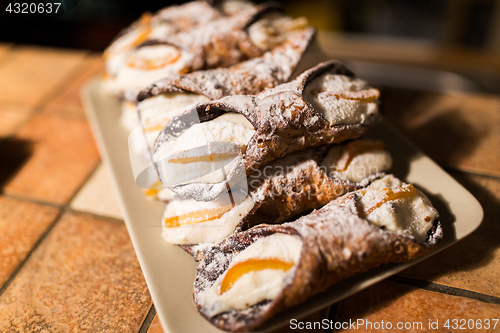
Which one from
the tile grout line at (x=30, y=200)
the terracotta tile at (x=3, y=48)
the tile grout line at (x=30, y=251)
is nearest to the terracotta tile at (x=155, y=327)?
the tile grout line at (x=30, y=251)

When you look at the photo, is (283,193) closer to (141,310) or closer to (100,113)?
(141,310)

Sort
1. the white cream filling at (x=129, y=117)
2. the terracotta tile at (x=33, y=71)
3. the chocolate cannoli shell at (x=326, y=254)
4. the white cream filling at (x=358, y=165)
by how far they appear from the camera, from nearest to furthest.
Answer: the chocolate cannoli shell at (x=326, y=254)
the white cream filling at (x=358, y=165)
the white cream filling at (x=129, y=117)
the terracotta tile at (x=33, y=71)

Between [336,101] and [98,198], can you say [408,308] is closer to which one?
[336,101]

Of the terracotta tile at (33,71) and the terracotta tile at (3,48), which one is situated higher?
the terracotta tile at (3,48)

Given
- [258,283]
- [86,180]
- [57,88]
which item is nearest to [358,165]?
[258,283]

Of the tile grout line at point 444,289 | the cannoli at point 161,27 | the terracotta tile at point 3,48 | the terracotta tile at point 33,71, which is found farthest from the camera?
the terracotta tile at point 3,48

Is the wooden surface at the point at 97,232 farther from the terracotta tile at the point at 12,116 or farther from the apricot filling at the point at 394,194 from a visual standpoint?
the apricot filling at the point at 394,194

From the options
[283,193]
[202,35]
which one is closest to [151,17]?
[202,35]
